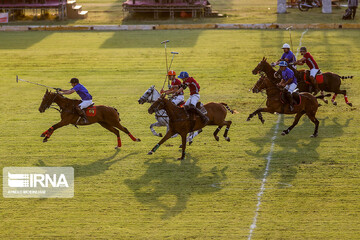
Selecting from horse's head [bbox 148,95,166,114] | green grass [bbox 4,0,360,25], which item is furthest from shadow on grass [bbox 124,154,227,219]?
green grass [bbox 4,0,360,25]

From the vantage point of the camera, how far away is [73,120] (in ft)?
81.7

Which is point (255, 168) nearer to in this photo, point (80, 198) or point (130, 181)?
point (130, 181)

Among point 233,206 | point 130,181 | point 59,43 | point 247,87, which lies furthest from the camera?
point 59,43

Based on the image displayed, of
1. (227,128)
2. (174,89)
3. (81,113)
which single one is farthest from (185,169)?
(81,113)

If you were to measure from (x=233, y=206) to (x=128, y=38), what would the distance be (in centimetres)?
3308

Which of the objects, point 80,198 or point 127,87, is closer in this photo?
point 80,198

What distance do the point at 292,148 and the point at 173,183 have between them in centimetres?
576

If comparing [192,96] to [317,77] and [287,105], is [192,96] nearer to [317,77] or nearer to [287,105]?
[287,105]

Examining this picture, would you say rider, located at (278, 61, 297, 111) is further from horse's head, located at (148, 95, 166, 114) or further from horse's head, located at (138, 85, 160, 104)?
horse's head, located at (148, 95, 166, 114)

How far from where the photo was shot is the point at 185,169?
23.0m

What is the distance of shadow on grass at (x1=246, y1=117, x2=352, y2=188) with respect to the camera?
2292 cm

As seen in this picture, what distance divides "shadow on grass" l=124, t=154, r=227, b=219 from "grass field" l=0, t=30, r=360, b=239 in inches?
1.3

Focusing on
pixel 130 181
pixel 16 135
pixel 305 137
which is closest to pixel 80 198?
pixel 130 181

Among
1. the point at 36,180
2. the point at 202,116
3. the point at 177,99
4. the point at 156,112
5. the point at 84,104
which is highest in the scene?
the point at 177,99
